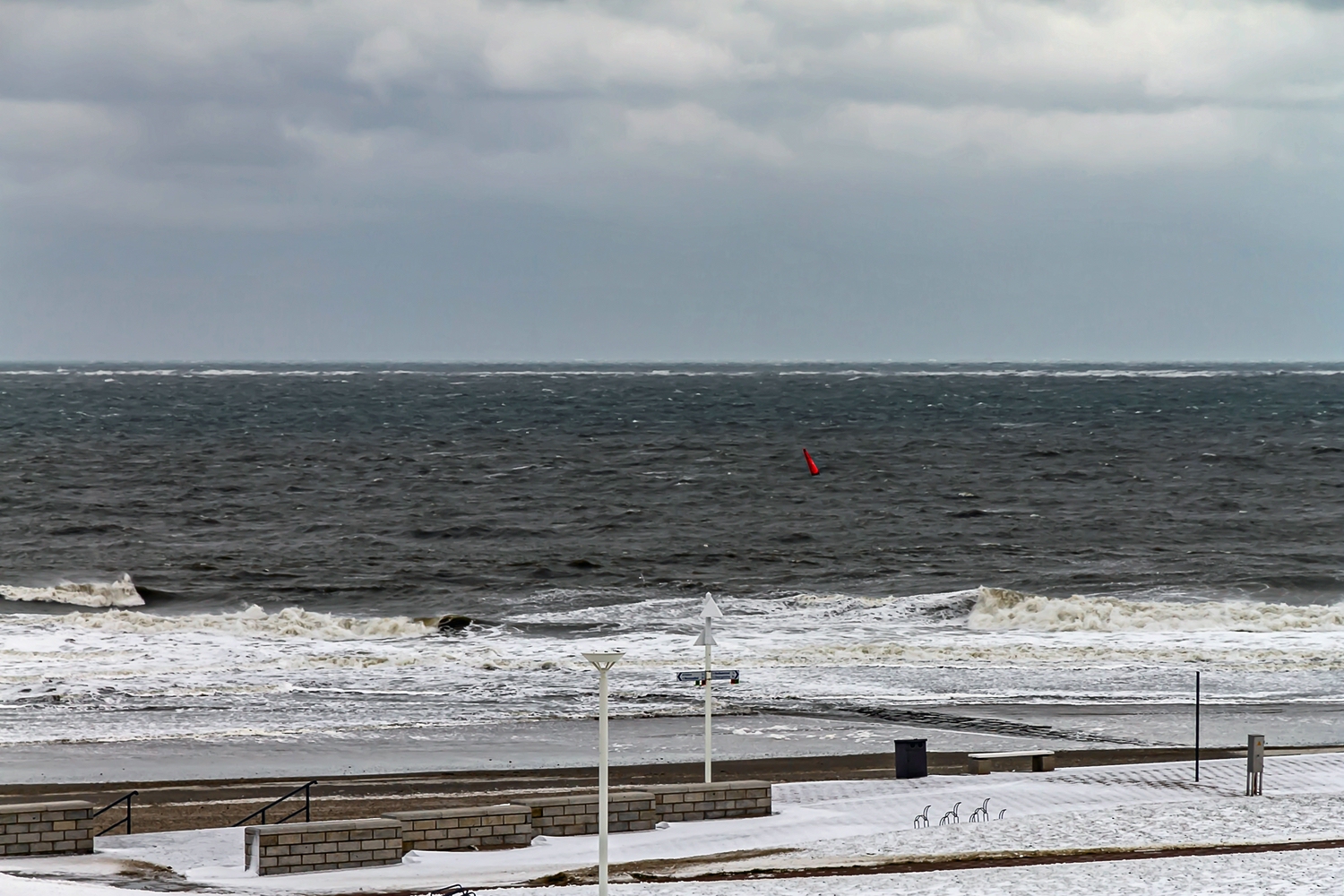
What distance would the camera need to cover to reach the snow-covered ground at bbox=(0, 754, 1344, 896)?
40.0 ft

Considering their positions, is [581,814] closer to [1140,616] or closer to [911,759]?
[911,759]

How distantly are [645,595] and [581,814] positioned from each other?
958 inches

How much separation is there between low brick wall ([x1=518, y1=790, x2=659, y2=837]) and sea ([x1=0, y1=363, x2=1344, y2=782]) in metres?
5.32

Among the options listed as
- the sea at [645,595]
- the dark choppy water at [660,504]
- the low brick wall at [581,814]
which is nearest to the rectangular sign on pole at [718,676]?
the low brick wall at [581,814]

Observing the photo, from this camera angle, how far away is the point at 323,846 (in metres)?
13.4

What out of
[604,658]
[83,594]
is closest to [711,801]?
[604,658]

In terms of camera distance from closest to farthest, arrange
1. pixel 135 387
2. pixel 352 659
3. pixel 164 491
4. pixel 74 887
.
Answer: pixel 74 887 < pixel 352 659 < pixel 164 491 < pixel 135 387

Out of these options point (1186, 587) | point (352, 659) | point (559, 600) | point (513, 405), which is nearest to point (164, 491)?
point (559, 600)

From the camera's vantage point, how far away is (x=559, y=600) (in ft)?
125

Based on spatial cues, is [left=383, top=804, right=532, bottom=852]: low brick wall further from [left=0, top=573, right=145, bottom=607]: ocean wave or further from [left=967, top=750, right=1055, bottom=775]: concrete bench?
[left=0, top=573, right=145, bottom=607]: ocean wave

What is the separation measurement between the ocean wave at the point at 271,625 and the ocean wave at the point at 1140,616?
13.0 metres

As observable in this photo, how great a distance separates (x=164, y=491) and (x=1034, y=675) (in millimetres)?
44455

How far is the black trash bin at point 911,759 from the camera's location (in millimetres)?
17875

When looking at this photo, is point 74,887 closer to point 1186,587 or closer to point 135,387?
point 1186,587
